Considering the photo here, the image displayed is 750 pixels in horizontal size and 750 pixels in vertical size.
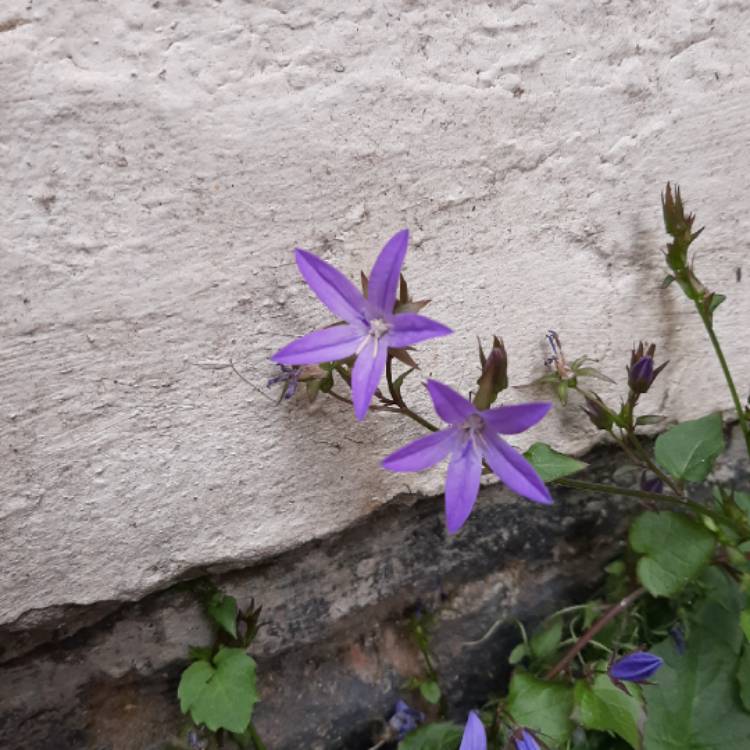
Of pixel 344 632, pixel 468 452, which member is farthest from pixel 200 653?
pixel 468 452

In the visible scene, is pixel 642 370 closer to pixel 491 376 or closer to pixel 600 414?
pixel 600 414

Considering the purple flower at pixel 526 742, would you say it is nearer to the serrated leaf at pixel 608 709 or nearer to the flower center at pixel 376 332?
the serrated leaf at pixel 608 709

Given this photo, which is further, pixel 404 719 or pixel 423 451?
pixel 404 719

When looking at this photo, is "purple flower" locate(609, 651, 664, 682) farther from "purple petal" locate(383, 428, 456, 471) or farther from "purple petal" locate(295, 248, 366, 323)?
"purple petal" locate(295, 248, 366, 323)

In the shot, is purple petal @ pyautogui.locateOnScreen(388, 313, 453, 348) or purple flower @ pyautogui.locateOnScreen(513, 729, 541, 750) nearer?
purple petal @ pyautogui.locateOnScreen(388, 313, 453, 348)

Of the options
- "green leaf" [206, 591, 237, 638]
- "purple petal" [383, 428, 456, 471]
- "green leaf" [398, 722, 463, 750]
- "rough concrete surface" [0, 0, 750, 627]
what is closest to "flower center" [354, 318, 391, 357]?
"purple petal" [383, 428, 456, 471]

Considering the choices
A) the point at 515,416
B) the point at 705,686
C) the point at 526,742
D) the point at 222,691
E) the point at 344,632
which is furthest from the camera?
the point at 344,632

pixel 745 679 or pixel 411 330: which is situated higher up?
pixel 411 330
